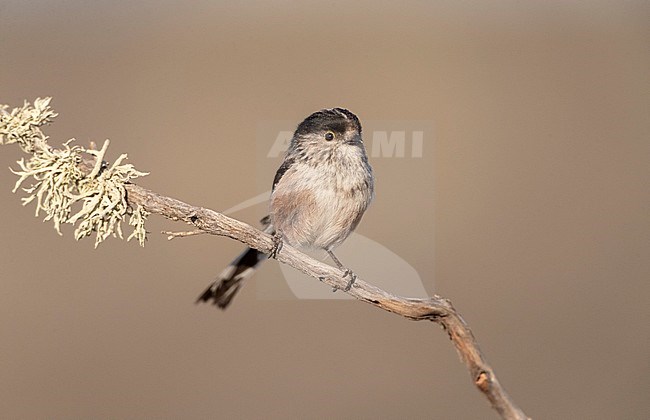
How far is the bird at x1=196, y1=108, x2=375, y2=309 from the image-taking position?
2291 millimetres

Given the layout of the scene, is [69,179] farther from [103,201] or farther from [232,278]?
[232,278]

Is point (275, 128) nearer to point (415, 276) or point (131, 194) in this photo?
point (415, 276)

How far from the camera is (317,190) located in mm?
2367

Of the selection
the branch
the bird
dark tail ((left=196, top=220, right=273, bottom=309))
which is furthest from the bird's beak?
the branch

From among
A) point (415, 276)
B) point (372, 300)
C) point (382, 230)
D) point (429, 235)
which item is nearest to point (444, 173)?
point (382, 230)

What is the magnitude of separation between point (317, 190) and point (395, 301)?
0.73m

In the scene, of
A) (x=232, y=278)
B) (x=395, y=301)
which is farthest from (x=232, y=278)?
(x=395, y=301)

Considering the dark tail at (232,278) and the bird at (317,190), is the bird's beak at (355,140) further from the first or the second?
the dark tail at (232,278)

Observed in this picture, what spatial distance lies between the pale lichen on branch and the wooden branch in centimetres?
5

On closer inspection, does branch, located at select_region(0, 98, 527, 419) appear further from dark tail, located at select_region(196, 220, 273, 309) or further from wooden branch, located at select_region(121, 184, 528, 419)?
dark tail, located at select_region(196, 220, 273, 309)

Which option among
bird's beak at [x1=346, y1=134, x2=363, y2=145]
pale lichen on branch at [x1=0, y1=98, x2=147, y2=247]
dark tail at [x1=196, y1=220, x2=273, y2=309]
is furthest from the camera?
dark tail at [x1=196, y1=220, x2=273, y2=309]

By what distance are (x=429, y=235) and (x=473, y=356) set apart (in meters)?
1.84

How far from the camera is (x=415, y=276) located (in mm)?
3045

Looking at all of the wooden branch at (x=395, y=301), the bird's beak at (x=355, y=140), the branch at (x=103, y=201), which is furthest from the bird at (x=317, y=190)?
the branch at (x=103, y=201)
